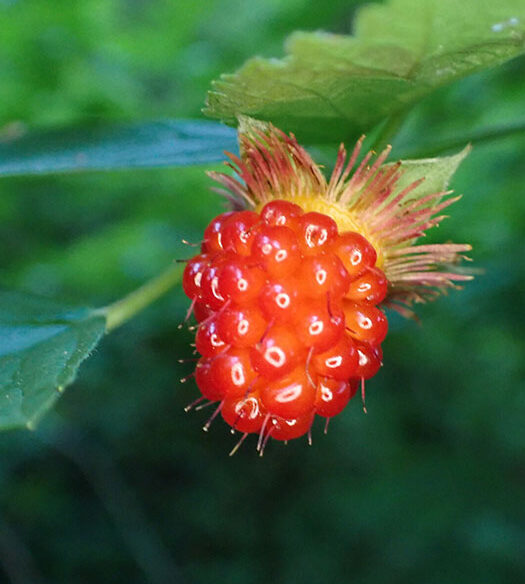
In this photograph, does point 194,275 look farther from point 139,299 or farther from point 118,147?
point 118,147

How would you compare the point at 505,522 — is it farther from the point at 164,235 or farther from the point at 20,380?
the point at 20,380

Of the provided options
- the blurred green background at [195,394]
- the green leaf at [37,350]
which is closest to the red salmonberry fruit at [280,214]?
the green leaf at [37,350]

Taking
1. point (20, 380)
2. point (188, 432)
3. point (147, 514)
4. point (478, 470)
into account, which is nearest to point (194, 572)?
point (147, 514)

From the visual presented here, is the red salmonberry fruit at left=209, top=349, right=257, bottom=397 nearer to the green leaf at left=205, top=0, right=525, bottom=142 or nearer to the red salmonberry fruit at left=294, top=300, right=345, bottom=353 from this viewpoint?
the red salmonberry fruit at left=294, top=300, right=345, bottom=353

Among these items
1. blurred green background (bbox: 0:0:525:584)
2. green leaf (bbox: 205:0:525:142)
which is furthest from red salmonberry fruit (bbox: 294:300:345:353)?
blurred green background (bbox: 0:0:525:584)

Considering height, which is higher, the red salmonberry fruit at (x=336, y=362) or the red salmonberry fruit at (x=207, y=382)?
the red salmonberry fruit at (x=207, y=382)

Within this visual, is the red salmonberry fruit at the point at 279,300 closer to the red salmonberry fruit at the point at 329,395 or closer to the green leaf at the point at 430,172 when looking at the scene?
the red salmonberry fruit at the point at 329,395
